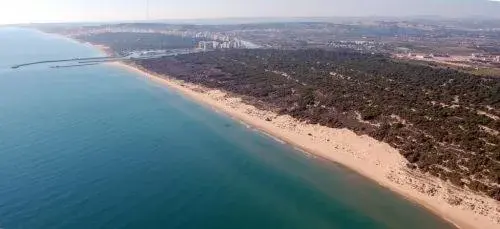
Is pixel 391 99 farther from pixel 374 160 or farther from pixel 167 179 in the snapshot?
pixel 167 179

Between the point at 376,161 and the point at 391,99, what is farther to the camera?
the point at 391,99

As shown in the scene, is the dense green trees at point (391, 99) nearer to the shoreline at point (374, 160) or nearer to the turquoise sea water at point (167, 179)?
the shoreline at point (374, 160)

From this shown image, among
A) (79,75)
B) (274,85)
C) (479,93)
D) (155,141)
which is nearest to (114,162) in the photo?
(155,141)

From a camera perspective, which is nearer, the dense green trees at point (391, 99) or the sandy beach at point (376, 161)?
the sandy beach at point (376, 161)

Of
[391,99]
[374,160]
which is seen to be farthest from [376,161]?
[391,99]

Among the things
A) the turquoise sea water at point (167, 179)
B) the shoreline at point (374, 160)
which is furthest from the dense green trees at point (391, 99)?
the turquoise sea water at point (167, 179)

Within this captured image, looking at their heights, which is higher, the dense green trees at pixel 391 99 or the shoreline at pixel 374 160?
the dense green trees at pixel 391 99

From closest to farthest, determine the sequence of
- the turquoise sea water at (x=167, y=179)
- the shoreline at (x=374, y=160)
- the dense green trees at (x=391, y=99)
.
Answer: the turquoise sea water at (x=167, y=179) → the shoreline at (x=374, y=160) → the dense green trees at (x=391, y=99)
